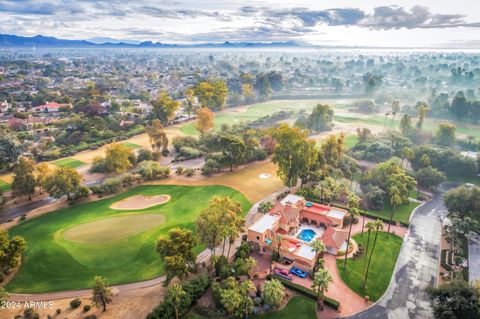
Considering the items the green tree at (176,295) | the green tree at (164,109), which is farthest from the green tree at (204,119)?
the green tree at (176,295)

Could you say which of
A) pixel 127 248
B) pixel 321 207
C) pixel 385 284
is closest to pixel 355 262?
pixel 385 284

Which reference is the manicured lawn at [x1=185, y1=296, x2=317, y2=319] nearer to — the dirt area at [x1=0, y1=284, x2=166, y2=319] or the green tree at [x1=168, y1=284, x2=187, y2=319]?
the green tree at [x1=168, y1=284, x2=187, y2=319]

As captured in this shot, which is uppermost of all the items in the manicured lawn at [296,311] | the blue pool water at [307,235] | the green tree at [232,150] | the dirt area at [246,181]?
the green tree at [232,150]

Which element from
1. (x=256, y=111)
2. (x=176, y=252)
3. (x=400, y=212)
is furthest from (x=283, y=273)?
(x=256, y=111)

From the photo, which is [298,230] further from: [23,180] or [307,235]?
[23,180]

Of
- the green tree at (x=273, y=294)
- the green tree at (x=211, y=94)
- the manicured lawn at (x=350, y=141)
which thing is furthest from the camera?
the green tree at (x=211, y=94)

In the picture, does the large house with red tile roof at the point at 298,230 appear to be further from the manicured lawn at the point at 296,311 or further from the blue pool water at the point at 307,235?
the manicured lawn at the point at 296,311
